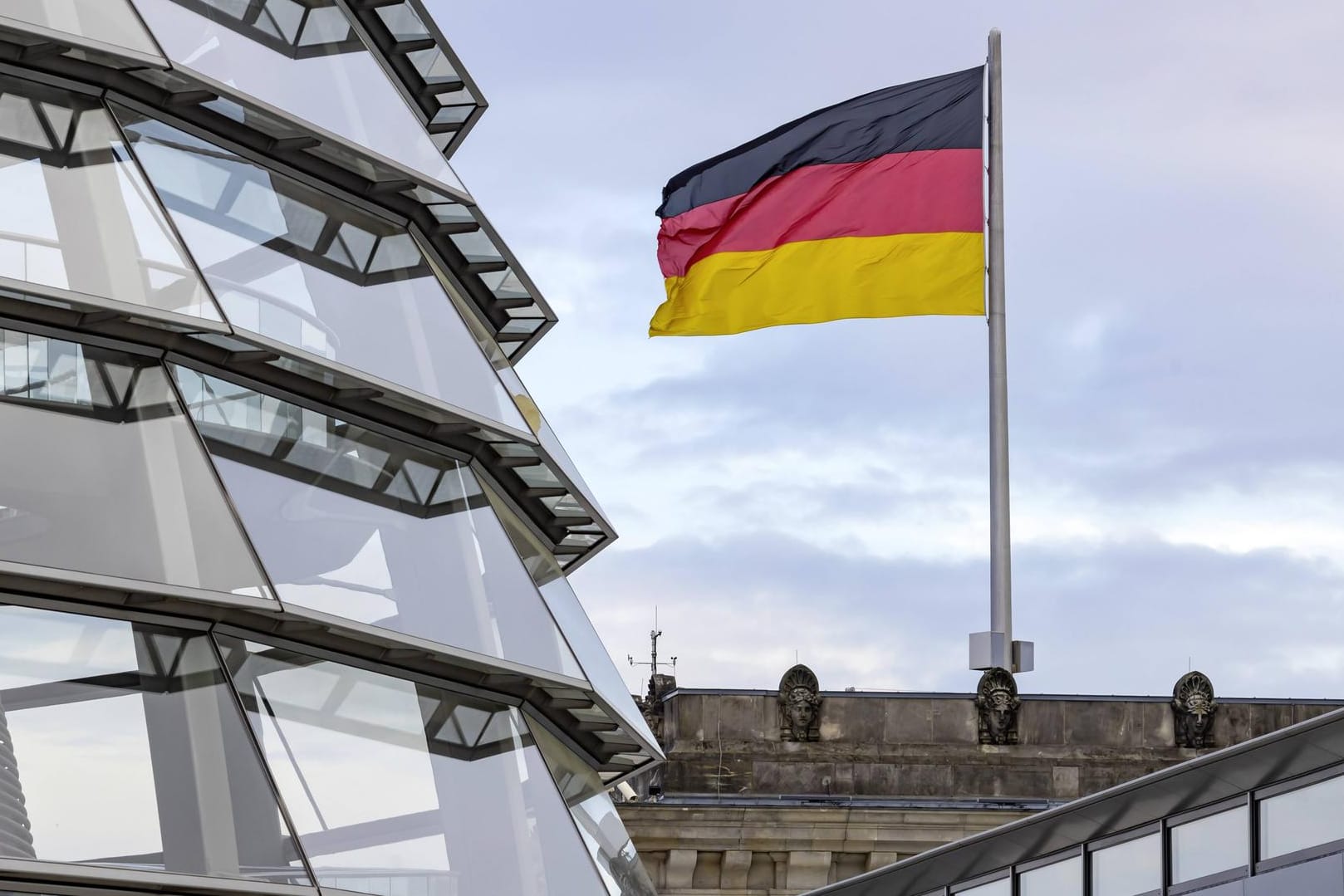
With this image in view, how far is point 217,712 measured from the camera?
11.6 meters

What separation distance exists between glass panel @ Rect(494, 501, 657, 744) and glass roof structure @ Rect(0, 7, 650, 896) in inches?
2.1

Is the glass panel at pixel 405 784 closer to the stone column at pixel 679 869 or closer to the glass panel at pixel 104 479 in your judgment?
the glass panel at pixel 104 479

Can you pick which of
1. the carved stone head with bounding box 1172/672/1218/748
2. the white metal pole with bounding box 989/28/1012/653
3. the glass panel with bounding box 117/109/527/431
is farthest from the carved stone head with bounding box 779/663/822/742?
the glass panel with bounding box 117/109/527/431

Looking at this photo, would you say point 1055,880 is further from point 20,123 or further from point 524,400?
point 20,123

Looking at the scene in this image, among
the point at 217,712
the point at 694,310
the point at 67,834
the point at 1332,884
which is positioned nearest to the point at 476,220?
the point at 217,712

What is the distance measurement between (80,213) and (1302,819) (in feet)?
35.4

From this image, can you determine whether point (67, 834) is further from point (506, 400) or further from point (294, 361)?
point (506, 400)

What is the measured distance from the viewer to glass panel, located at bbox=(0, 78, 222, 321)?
12.0 metres

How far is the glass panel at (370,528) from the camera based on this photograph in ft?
40.9

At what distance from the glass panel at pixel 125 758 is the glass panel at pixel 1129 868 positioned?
9.72 m

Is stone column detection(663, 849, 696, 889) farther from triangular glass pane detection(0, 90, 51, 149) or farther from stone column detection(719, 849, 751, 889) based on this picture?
triangular glass pane detection(0, 90, 51, 149)

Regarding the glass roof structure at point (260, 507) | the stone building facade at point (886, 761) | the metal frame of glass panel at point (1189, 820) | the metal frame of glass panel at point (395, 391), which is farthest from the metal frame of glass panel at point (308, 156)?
the stone building facade at point (886, 761)

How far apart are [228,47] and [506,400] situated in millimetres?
3200

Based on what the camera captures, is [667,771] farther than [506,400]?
Yes
